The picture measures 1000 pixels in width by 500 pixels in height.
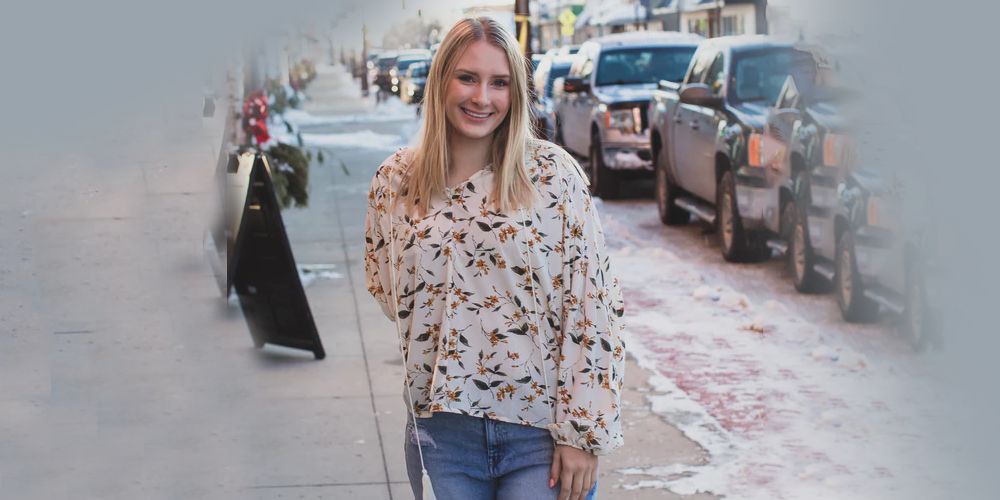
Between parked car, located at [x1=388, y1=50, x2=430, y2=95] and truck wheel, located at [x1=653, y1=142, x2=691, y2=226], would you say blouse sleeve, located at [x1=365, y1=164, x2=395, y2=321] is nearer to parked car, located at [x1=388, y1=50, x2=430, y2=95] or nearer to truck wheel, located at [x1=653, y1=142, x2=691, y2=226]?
truck wheel, located at [x1=653, y1=142, x2=691, y2=226]

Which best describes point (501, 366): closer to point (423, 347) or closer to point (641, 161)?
point (423, 347)

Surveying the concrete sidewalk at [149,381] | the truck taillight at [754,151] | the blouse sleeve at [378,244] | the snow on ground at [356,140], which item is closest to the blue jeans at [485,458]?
the blouse sleeve at [378,244]

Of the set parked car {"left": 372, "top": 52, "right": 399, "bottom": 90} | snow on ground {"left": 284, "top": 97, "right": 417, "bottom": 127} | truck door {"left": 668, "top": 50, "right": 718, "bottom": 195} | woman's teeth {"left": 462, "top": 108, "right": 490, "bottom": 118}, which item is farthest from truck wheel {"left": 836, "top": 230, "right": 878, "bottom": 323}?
parked car {"left": 372, "top": 52, "right": 399, "bottom": 90}

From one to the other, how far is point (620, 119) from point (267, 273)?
317 inches

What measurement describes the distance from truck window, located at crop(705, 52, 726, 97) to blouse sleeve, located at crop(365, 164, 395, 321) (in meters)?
7.93

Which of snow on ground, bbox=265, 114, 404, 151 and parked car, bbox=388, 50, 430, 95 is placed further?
parked car, bbox=388, 50, 430, 95

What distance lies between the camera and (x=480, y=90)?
8.23ft

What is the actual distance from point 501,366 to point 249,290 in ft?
13.7

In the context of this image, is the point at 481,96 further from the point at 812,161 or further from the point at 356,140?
the point at 356,140

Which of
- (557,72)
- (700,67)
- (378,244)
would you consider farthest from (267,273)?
(557,72)

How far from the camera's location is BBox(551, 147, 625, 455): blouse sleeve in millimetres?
2436

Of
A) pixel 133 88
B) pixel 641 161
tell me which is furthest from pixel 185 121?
pixel 641 161

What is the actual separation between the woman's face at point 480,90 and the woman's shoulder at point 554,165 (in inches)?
4.0

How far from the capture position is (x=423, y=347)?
2520 mm
